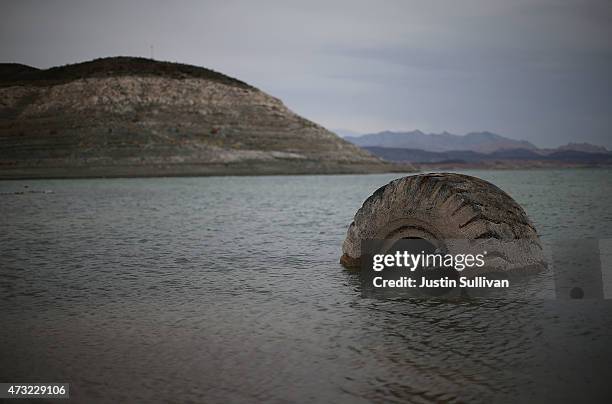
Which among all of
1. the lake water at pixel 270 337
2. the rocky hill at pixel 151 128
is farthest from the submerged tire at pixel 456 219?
the rocky hill at pixel 151 128

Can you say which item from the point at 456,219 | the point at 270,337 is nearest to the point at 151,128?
the point at 456,219

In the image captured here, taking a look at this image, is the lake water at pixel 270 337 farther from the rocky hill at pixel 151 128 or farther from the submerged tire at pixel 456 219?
the rocky hill at pixel 151 128

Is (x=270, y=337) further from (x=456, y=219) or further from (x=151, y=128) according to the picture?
(x=151, y=128)

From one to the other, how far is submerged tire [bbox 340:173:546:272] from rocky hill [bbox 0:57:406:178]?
75012mm

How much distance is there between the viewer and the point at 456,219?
753 cm

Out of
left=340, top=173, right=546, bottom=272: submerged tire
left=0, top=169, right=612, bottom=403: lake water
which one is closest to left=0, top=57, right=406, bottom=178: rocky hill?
left=0, top=169, right=612, bottom=403: lake water

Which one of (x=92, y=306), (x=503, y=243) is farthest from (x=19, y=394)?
(x=503, y=243)

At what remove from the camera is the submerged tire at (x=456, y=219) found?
7.51 meters

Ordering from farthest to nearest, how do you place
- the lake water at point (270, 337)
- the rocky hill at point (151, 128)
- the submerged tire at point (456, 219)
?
the rocky hill at point (151, 128) → the submerged tire at point (456, 219) → the lake water at point (270, 337)

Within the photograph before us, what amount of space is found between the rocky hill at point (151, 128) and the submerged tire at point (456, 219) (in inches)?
2953

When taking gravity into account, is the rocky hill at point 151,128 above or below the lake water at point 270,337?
above

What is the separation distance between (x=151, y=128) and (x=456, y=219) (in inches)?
3573

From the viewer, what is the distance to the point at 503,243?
7.64m

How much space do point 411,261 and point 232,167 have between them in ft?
266
